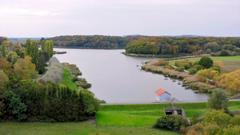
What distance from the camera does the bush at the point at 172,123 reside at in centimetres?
2400

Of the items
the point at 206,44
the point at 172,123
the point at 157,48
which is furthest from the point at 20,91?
the point at 206,44

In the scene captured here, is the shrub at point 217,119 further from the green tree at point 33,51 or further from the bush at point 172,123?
the green tree at point 33,51

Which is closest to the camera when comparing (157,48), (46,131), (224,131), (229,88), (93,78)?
(224,131)

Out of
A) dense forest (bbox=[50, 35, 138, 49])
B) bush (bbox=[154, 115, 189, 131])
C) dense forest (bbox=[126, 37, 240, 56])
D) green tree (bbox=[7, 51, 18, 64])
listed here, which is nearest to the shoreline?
bush (bbox=[154, 115, 189, 131])

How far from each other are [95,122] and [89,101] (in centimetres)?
167

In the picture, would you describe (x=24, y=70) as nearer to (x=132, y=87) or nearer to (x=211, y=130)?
(x=132, y=87)

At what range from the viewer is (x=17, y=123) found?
2548cm

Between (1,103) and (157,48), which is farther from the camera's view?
(157,48)

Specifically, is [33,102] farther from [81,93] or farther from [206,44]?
[206,44]

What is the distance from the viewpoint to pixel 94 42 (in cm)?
14462

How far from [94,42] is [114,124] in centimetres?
12039

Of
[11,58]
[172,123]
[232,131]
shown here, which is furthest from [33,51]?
[232,131]


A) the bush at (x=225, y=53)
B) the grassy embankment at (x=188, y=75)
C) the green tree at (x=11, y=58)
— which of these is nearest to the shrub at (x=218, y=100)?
the grassy embankment at (x=188, y=75)

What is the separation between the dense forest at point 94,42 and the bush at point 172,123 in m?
118
